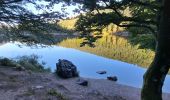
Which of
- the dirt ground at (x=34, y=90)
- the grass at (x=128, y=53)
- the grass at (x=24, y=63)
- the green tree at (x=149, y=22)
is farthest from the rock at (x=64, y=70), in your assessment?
the green tree at (x=149, y=22)

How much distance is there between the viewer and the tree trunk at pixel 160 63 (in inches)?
324

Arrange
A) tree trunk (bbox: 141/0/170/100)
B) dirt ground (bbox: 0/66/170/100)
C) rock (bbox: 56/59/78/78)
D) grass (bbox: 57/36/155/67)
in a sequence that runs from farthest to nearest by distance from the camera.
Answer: grass (bbox: 57/36/155/67), rock (bbox: 56/59/78/78), dirt ground (bbox: 0/66/170/100), tree trunk (bbox: 141/0/170/100)

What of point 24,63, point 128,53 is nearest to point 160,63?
point 24,63

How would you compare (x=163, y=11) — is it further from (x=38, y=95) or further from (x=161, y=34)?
(x=38, y=95)

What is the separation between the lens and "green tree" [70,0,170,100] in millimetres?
8306

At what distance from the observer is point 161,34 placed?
8.33 meters

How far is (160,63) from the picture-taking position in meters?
8.57

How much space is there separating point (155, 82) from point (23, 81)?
680 centimetres

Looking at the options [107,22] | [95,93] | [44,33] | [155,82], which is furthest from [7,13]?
[155,82]

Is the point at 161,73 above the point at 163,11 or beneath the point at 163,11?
beneath

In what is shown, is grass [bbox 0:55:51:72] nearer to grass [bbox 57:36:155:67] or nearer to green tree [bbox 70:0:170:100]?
grass [bbox 57:36:155:67]

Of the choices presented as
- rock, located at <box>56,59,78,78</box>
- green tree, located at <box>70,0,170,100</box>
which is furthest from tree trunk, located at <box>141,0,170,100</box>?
rock, located at <box>56,59,78,78</box>

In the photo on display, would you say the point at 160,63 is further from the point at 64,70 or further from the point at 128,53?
the point at 128,53

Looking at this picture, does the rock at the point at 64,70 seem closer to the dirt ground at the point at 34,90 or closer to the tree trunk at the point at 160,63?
the dirt ground at the point at 34,90
